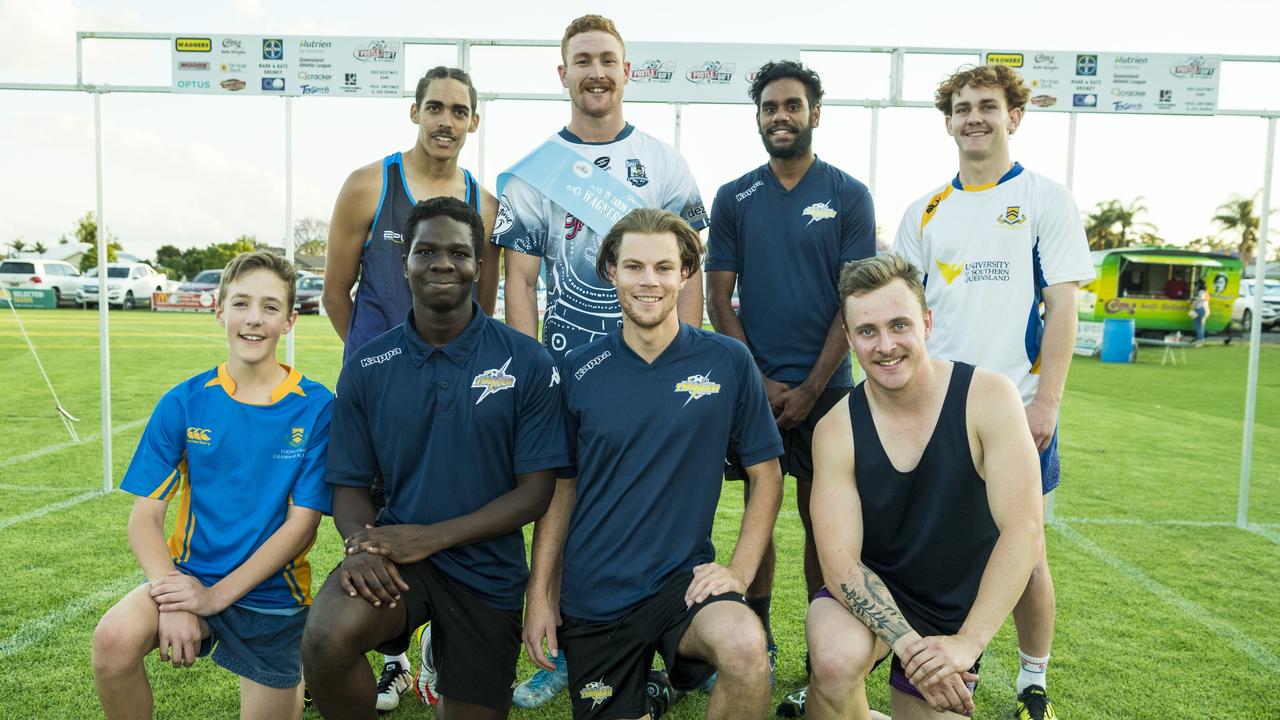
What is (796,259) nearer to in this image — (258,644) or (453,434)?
(453,434)

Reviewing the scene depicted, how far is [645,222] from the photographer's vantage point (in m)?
2.84

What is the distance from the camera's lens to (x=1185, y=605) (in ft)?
14.9

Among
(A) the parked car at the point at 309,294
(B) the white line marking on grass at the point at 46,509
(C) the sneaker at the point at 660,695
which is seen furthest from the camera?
(A) the parked car at the point at 309,294

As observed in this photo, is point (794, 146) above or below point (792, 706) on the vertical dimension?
above

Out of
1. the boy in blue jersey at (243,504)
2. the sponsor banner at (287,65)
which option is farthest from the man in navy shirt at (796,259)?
the sponsor banner at (287,65)

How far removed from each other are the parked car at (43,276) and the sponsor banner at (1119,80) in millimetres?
33848

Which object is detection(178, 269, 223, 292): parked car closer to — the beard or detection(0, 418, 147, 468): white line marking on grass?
detection(0, 418, 147, 468): white line marking on grass

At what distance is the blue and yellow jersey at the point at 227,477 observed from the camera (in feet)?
9.16

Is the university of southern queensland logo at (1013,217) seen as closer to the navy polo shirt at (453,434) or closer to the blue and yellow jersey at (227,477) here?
the navy polo shirt at (453,434)

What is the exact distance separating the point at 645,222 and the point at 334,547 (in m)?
3.50

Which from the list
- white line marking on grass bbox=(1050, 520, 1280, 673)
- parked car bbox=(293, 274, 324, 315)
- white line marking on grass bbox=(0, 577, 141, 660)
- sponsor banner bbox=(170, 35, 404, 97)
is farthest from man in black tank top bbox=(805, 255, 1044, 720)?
parked car bbox=(293, 274, 324, 315)

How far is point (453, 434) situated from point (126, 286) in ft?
112

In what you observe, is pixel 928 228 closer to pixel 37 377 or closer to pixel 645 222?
pixel 645 222

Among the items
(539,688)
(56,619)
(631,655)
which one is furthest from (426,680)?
(56,619)
